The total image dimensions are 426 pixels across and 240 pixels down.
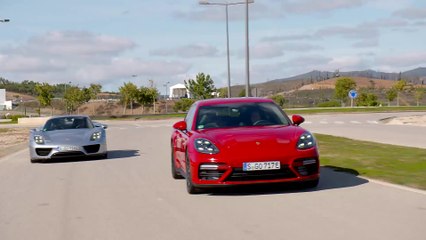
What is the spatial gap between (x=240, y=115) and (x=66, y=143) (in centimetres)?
765

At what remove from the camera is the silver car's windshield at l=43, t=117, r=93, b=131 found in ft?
63.1

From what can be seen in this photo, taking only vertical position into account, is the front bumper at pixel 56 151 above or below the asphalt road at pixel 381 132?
above

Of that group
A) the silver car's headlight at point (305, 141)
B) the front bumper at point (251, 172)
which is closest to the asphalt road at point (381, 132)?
the silver car's headlight at point (305, 141)

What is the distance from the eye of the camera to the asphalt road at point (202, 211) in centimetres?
732

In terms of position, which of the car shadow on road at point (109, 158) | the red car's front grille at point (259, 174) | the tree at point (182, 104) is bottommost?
the tree at point (182, 104)

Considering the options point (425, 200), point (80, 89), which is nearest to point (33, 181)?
point (425, 200)

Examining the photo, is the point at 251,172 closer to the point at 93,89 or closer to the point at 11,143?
the point at 11,143

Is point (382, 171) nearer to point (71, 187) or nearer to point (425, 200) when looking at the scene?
point (425, 200)

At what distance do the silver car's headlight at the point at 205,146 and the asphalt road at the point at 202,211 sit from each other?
0.66m

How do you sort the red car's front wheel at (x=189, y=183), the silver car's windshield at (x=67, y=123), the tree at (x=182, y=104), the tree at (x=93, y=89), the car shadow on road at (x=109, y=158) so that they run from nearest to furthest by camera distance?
the red car's front wheel at (x=189, y=183), the car shadow on road at (x=109, y=158), the silver car's windshield at (x=67, y=123), the tree at (x=93, y=89), the tree at (x=182, y=104)

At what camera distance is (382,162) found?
48.1 ft

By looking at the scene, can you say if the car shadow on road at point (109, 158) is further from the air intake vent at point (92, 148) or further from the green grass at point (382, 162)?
the green grass at point (382, 162)

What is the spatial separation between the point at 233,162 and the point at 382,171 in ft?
13.7

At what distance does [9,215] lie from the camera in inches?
358
